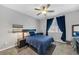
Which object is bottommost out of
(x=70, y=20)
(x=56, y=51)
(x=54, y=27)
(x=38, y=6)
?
(x=56, y=51)

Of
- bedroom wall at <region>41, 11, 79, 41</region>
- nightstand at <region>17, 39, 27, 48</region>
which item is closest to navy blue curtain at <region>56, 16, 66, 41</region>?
bedroom wall at <region>41, 11, 79, 41</region>

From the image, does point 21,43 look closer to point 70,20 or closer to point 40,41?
point 40,41

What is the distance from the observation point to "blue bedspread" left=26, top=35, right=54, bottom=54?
145cm

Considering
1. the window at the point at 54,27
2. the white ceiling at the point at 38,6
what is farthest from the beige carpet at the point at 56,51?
the white ceiling at the point at 38,6

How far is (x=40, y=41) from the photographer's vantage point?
1.44m

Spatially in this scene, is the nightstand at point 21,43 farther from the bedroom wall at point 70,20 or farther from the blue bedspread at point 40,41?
the bedroom wall at point 70,20

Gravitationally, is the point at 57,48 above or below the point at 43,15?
below

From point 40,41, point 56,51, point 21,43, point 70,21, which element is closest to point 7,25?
point 21,43

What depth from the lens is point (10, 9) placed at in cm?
143

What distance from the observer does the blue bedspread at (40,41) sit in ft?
4.75

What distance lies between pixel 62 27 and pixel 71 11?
301 mm

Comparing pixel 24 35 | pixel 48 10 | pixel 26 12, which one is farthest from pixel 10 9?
pixel 48 10

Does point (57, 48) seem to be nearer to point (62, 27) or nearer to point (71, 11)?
point (62, 27)
